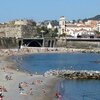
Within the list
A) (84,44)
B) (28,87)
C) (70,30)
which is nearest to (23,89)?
(28,87)

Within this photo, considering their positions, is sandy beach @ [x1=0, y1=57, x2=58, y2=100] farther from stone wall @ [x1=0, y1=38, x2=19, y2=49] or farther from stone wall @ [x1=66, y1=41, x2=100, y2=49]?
stone wall @ [x1=66, y1=41, x2=100, y2=49]

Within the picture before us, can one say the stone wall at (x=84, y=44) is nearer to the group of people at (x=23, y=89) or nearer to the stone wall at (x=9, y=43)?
the stone wall at (x=9, y=43)

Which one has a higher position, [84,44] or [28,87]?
[28,87]

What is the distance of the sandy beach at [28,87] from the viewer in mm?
35969

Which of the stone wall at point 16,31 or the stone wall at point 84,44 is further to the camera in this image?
the stone wall at point 16,31

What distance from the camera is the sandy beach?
36.0 metres

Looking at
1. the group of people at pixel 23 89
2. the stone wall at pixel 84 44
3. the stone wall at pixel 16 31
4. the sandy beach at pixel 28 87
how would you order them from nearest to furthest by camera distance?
the sandy beach at pixel 28 87 < the group of people at pixel 23 89 < the stone wall at pixel 84 44 < the stone wall at pixel 16 31

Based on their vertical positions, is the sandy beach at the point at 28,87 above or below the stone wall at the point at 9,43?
above

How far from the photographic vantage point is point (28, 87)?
4134cm

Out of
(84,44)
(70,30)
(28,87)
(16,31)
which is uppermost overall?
(28,87)

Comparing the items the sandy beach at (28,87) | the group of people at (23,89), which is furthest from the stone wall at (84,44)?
the group of people at (23,89)

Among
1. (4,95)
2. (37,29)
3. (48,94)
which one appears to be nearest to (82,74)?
(48,94)

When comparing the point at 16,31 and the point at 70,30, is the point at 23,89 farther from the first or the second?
the point at 70,30

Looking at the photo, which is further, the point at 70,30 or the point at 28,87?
the point at 70,30
